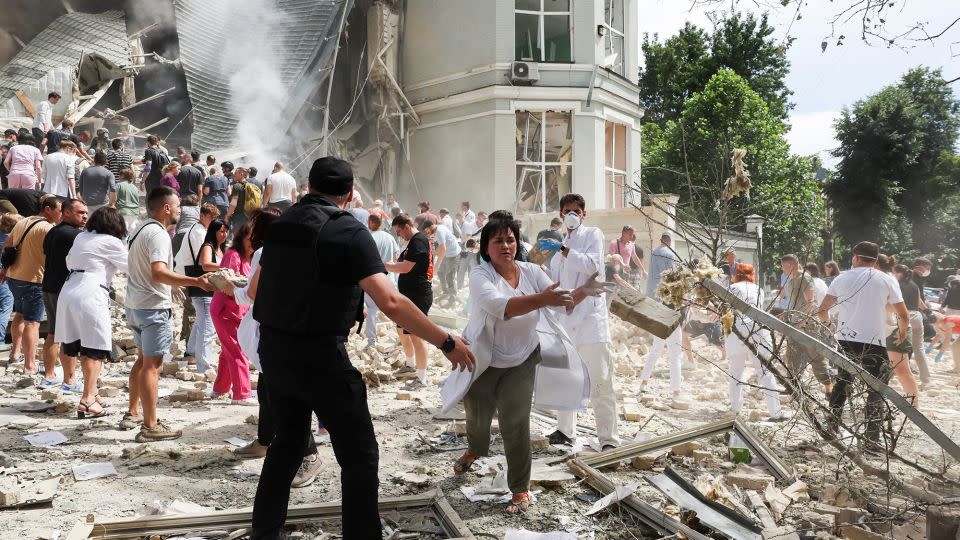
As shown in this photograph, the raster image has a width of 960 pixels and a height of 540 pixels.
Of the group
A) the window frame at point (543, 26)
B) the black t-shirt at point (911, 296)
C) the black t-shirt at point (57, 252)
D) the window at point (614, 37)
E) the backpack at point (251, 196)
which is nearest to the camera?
the black t-shirt at point (57, 252)

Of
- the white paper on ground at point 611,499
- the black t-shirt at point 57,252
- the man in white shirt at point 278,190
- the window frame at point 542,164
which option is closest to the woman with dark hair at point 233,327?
the black t-shirt at point 57,252

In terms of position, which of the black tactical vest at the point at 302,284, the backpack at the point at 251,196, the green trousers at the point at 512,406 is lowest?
the green trousers at the point at 512,406

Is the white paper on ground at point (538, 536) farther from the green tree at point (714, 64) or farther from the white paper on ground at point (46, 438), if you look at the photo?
the green tree at point (714, 64)

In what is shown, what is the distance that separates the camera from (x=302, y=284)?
2854 mm

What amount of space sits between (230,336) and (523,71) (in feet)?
45.8

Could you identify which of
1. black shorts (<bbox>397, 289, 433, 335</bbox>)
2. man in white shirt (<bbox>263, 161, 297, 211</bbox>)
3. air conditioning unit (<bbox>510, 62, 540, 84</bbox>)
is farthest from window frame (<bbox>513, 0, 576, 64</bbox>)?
black shorts (<bbox>397, 289, 433, 335</bbox>)

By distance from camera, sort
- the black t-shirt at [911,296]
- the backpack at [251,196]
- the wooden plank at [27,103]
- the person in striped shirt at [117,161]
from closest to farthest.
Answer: the black t-shirt at [911,296]
the backpack at [251,196]
the person in striped shirt at [117,161]
the wooden plank at [27,103]

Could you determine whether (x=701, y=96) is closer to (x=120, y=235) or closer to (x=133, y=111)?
(x=133, y=111)

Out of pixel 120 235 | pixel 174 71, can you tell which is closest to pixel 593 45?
pixel 174 71

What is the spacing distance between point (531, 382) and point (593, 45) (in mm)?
16482

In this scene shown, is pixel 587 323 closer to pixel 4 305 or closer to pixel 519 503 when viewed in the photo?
pixel 519 503

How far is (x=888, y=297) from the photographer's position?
19.1 feet

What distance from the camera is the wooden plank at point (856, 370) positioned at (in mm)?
3005

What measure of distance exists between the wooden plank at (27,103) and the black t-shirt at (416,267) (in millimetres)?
14887
